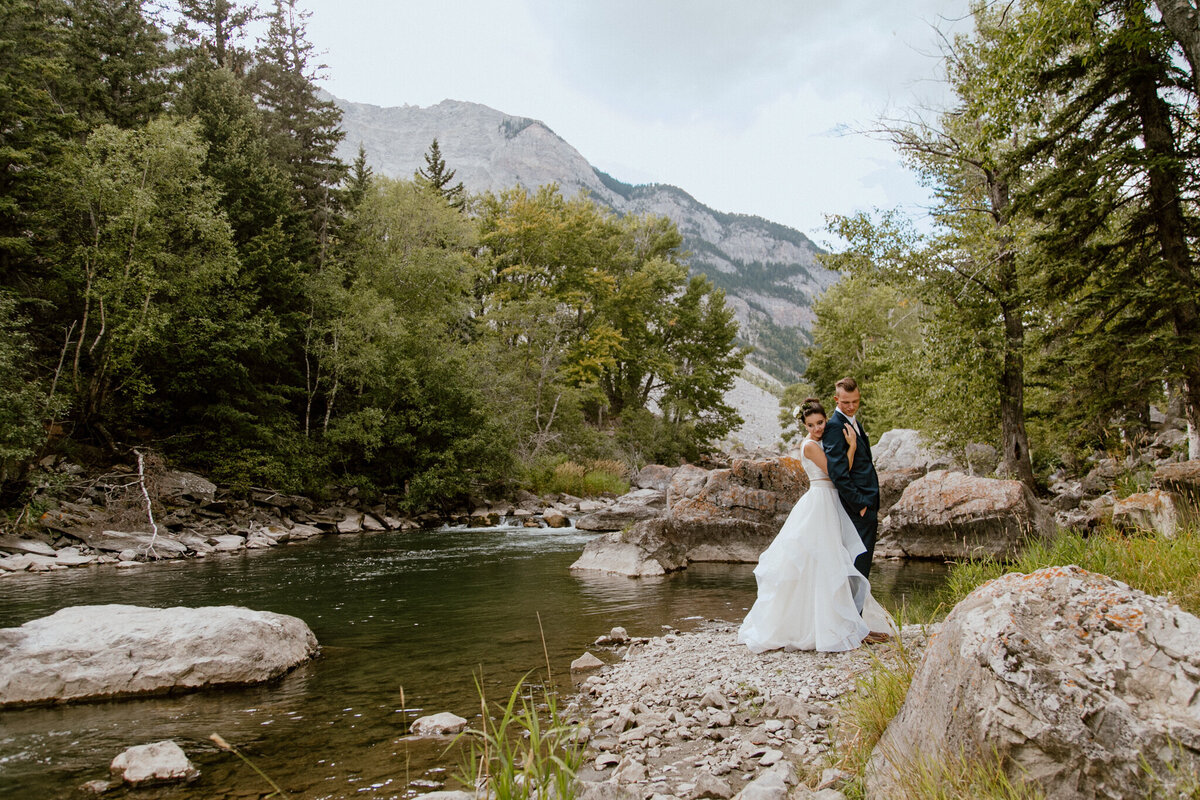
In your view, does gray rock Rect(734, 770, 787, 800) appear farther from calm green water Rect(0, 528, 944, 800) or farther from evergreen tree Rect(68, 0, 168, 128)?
evergreen tree Rect(68, 0, 168, 128)

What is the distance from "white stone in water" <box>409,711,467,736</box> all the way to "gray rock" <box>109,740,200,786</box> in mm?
1660

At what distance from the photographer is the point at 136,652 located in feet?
22.9

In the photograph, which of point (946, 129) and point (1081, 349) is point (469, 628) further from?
point (946, 129)

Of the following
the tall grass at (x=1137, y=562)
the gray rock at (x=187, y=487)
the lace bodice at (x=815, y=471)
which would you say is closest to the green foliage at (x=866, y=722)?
the tall grass at (x=1137, y=562)

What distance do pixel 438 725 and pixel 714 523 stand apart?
1077 cm

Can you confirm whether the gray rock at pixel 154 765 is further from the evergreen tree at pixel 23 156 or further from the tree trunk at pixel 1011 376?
the evergreen tree at pixel 23 156

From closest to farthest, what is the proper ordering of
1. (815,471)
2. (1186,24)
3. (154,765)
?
(154,765)
(815,471)
(1186,24)

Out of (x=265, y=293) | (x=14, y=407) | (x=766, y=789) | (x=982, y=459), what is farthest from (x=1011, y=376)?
(x=265, y=293)

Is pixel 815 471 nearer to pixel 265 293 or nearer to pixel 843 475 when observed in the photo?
pixel 843 475

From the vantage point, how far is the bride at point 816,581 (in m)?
6.52

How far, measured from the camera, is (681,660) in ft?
23.2

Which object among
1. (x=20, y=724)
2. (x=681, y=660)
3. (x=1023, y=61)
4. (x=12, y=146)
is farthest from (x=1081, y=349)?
(x=12, y=146)

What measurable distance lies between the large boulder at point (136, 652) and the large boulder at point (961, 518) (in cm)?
1161

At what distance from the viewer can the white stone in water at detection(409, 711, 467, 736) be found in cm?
554
